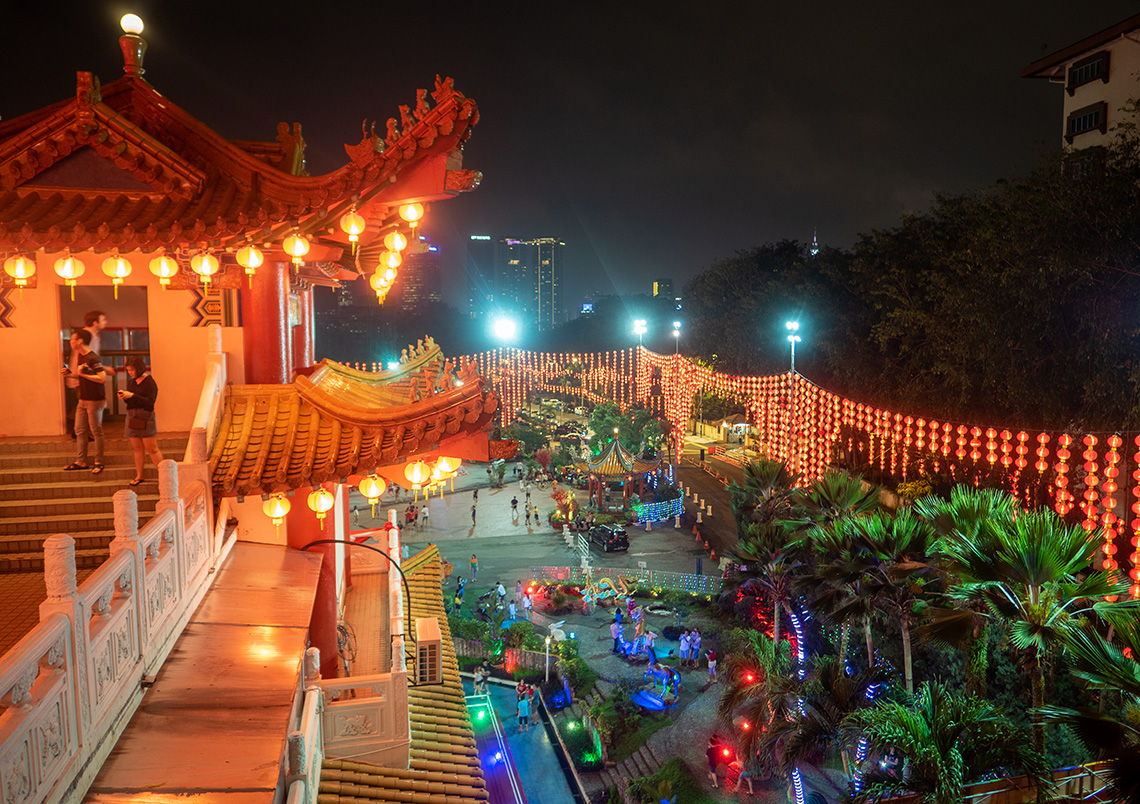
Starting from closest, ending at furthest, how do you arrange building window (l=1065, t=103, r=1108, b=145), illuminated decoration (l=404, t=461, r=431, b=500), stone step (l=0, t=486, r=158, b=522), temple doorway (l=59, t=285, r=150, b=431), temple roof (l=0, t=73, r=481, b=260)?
temple roof (l=0, t=73, r=481, b=260) → stone step (l=0, t=486, r=158, b=522) → illuminated decoration (l=404, t=461, r=431, b=500) → temple doorway (l=59, t=285, r=150, b=431) → building window (l=1065, t=103, r=1108, b=145)

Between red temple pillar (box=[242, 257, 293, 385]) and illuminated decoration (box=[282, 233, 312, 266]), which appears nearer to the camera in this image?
illuminated decoration (box=[282, 233, 312, 266])

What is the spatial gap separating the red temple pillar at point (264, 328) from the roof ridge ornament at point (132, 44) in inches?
102

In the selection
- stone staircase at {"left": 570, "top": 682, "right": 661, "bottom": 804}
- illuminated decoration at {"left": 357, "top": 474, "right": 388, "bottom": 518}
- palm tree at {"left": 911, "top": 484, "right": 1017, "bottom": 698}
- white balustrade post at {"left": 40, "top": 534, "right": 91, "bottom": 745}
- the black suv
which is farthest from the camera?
the black suv

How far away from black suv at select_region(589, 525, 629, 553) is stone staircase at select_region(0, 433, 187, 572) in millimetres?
24613

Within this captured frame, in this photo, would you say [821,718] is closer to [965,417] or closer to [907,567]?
[907,567]

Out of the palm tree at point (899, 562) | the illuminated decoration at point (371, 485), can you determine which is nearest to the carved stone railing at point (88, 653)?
the illuminated decoration at point (371, 485)

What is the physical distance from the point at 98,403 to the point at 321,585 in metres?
3.34

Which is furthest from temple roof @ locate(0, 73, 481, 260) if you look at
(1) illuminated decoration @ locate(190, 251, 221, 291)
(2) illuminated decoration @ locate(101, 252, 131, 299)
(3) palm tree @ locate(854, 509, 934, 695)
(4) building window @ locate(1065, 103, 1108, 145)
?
(4) building window @ locate(1065, 103, 1108, 145)

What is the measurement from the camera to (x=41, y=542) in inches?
285

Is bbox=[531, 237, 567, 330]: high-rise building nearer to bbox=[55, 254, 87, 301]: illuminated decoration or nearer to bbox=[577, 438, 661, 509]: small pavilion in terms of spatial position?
bbox=[577, 438, 661, 509]: small pavilion

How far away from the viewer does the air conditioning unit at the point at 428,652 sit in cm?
904

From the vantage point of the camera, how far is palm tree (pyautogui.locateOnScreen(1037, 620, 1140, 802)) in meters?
5.96

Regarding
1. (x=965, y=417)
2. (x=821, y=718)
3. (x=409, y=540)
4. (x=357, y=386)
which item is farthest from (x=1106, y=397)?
(x=409, y=540)

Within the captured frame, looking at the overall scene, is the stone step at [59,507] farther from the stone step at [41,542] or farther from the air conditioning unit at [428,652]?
the air conditioning unit at [428,652]
